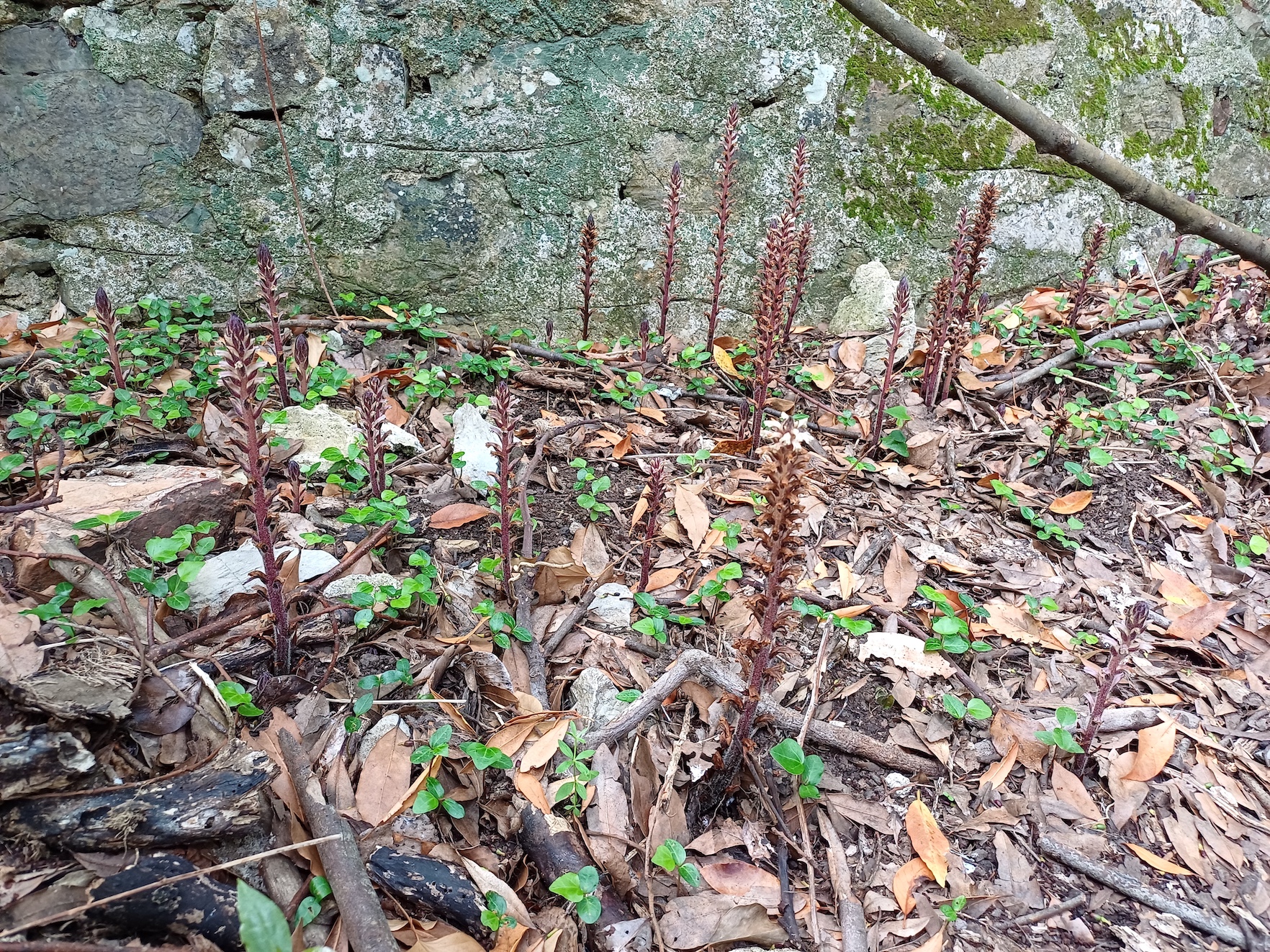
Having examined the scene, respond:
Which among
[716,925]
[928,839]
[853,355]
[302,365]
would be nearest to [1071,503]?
[853,355]

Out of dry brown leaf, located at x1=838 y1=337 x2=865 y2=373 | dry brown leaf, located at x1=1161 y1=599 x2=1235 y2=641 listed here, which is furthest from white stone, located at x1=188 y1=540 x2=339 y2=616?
dry brown leaf, located at x1=1161 y1=599 x2=1235 y2=641

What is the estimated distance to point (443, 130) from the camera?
334 cm

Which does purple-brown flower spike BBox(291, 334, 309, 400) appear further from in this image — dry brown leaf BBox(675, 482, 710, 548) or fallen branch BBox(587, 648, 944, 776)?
fallen branch BBox(587, 648, 944, 776)

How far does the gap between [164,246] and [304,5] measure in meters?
Answer: 1.15

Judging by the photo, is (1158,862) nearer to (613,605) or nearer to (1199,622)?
(1199,622)

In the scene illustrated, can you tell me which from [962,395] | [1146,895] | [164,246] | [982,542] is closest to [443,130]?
[164,246]

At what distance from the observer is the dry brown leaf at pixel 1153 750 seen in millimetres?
1957

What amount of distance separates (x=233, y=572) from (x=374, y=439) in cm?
60

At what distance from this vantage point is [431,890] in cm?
150

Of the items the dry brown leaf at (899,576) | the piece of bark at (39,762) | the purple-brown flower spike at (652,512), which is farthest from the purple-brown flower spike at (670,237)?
the piece of bark at (39,762)

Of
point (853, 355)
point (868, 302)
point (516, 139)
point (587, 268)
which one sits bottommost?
point (853, 355)

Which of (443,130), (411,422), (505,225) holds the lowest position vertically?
(411,422)

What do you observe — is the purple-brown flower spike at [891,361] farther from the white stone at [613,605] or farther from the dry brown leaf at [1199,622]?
the white stone at [613,605]

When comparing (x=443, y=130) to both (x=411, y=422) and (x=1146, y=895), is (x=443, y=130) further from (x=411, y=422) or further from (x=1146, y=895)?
(x=1146, y=895)
